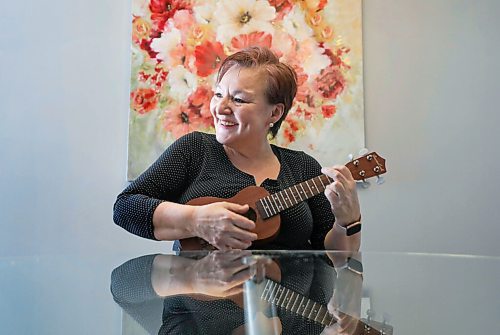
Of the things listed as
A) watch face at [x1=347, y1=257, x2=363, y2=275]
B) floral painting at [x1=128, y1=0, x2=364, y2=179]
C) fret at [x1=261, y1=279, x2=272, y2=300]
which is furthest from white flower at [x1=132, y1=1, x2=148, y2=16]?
fret at [x1=261, y1=279, x2=272, y2=300]

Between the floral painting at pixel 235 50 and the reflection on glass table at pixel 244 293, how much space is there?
0.84 metres

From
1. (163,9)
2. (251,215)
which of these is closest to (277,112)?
(251,215)

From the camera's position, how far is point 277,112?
4.58 ft

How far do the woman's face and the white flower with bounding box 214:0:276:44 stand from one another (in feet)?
1.81

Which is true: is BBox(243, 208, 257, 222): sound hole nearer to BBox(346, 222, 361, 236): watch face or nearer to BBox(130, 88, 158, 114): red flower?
BBox(346, 222, 361, 236): watch face

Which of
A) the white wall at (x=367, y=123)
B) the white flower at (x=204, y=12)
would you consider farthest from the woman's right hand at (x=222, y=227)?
the white flower at (x=204, y=12)

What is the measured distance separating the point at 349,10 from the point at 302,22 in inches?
6.2

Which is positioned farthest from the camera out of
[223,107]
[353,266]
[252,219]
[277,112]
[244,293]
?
[277,112]

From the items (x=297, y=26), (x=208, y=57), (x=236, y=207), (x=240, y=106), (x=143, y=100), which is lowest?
(x=236, y=207)

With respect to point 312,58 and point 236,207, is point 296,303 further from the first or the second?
point 312,58

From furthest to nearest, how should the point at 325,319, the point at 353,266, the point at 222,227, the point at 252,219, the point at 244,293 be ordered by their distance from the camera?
the point at 252,219 < the point at 222,227 < the point at 353,266 < the point at 244,293 < the point at 325,319

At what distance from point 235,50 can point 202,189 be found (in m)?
0.74

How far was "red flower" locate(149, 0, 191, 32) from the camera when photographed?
1826 mm
